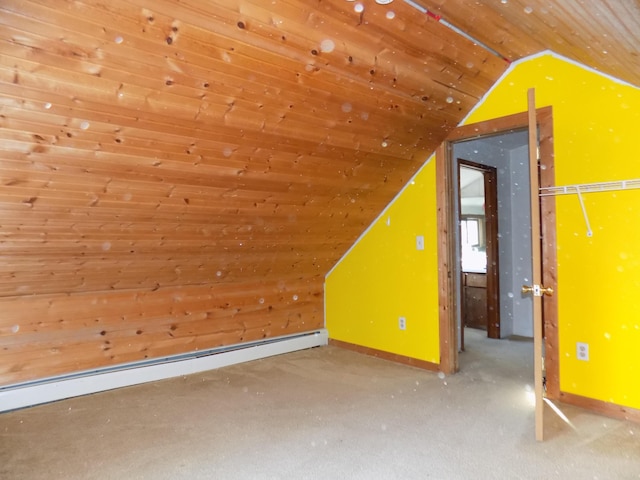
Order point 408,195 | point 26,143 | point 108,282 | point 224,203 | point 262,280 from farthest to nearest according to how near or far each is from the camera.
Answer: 1. point 262,280
2. point 408,195
3. point 108,282
4. point 224,203
5. point 26,143

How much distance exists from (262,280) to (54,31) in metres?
2.90

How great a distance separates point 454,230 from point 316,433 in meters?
1.99

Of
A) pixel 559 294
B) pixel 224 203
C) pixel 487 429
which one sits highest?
pixel 224 203

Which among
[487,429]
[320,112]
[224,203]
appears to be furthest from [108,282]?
[487,429]

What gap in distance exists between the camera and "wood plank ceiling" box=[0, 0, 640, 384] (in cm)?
189

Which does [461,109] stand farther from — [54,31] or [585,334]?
[54,31]

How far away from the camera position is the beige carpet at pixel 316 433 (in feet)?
7.06

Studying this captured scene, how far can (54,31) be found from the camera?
5.59 ft

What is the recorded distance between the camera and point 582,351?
2.90 m

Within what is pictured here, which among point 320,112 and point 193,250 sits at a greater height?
point 320,112

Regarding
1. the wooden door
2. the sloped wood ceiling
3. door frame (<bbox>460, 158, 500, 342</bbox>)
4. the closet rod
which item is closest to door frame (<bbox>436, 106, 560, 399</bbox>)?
the closet rod

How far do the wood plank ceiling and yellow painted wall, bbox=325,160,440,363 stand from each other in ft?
0.78

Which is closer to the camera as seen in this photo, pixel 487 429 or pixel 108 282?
pixel 487 429

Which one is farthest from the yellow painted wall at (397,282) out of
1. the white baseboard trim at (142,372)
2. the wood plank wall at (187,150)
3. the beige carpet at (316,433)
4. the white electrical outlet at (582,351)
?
the white electrical outlet at (582,351)
